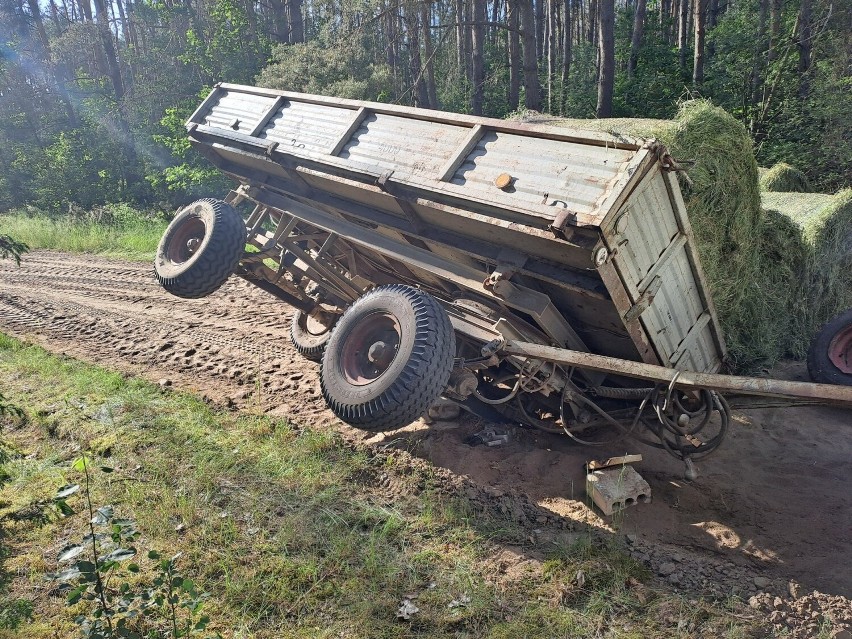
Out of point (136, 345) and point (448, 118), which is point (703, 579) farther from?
point (136, 345)

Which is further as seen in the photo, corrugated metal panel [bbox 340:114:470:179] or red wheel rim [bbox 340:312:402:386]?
corrugated metal panel [bbox 340:114:470:179]

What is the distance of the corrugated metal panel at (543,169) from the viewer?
11.5 ft

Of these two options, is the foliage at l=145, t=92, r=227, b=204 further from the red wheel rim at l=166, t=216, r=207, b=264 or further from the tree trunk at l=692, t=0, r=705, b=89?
the tree trunk at l=692, t=0, r=705, b=89

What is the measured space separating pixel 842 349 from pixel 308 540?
5102mm

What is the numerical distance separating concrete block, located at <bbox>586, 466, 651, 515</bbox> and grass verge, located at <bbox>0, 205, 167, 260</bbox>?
9.95 m

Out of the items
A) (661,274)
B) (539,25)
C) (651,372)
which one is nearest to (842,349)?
(661,274)

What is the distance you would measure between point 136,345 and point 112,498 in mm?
3581

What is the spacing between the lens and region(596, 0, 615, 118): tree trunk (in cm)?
1239

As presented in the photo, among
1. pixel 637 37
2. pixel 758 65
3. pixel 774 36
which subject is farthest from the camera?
pixel 637 37

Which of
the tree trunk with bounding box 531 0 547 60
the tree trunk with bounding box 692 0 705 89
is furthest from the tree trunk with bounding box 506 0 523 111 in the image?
the tree trunk with bounding box 531 0 547 60

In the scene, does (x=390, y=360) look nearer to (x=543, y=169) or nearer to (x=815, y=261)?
(x=543, y=169)

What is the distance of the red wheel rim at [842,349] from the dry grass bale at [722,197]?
0.73 meters

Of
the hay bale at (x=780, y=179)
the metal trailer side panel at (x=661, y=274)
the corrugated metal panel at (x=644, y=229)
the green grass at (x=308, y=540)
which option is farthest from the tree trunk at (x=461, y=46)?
the green grass at (x=308, y=540)

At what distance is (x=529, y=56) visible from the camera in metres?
11.9
